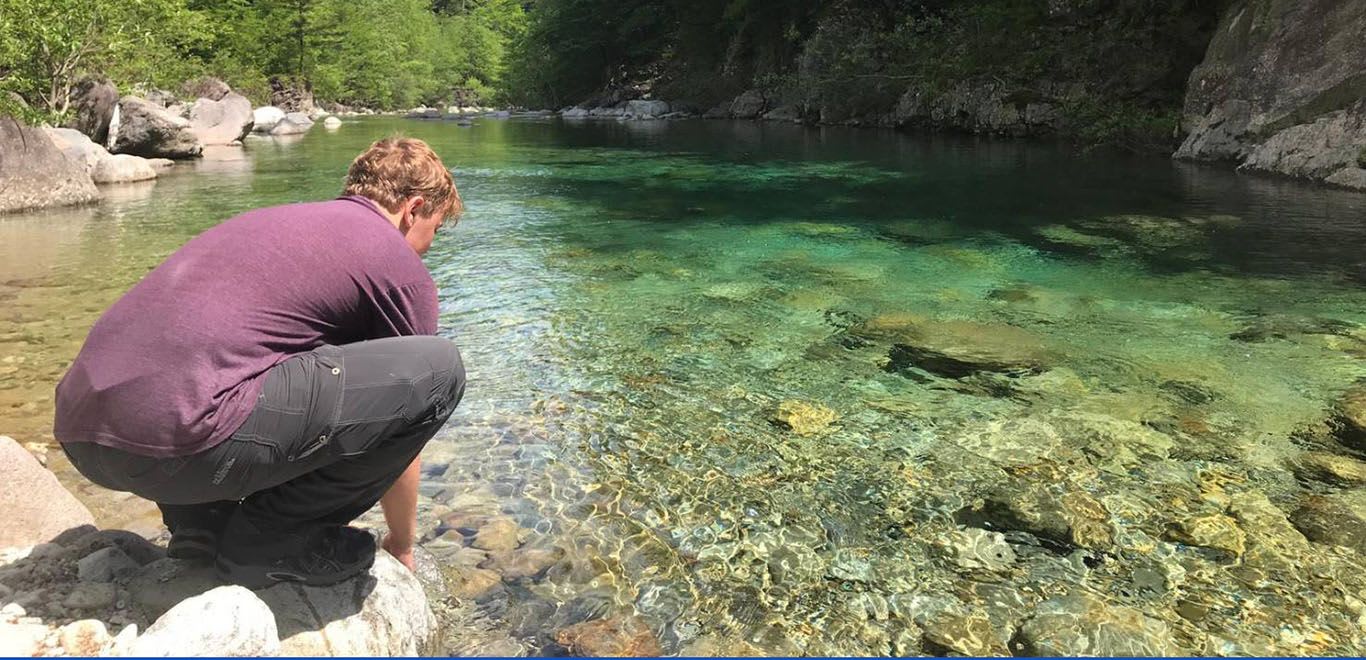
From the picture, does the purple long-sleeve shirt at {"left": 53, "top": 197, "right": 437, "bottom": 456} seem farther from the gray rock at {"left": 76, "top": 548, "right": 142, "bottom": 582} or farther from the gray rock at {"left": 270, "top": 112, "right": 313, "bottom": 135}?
the gray rock at {"left": 270, "top": 112, "right": 313, "bottom": 135}

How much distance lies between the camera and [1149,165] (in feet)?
56.0

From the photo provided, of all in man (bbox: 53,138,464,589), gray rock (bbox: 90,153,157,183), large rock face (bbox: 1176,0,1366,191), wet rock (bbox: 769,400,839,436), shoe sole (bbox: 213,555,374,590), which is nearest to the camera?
man (bbox: 53,138,464,589)

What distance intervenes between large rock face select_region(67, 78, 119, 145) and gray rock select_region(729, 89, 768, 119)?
87.1 ft

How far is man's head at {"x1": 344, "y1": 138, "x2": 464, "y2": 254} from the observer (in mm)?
2686

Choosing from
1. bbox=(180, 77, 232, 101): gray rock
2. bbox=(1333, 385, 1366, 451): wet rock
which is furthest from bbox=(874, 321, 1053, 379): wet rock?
bbox=(180, 77, 232, 101): gray rock

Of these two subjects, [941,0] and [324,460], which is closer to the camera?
[324,460]

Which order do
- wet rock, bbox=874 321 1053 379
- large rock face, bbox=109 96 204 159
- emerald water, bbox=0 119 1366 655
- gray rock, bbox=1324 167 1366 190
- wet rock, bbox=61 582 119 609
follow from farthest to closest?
large rock face, bbox=109 96 204 159, gray rock, bbox=1324 167 1366 190, wet rock, bbox=874 321 1053 379, emerald water, bbox=0 119 1366 655, wet rock, bbox=61 582 119 609

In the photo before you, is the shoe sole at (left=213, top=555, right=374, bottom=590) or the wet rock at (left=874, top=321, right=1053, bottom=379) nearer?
the shoe sole at (left=213, top=555, right=374, bottom=590)

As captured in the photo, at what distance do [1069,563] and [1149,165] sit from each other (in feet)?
53.5

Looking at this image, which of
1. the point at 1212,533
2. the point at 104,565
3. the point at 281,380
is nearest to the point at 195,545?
the point at 104,565

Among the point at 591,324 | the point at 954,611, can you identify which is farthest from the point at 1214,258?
the point at 954,611

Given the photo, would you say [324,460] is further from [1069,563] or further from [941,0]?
[941,0]

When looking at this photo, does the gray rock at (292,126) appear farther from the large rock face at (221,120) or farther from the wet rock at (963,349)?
the wet rock at (963,349)

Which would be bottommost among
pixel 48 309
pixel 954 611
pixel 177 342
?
pixel 954 611
